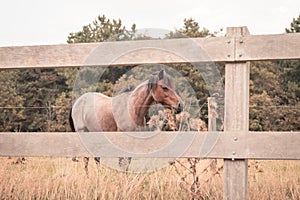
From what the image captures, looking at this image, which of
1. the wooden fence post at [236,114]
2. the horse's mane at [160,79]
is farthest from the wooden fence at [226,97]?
the horse's mane at [160,79]

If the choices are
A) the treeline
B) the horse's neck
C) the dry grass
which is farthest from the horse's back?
the treeline

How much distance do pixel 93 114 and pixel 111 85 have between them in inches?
407

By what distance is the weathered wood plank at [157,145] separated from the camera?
115 inches

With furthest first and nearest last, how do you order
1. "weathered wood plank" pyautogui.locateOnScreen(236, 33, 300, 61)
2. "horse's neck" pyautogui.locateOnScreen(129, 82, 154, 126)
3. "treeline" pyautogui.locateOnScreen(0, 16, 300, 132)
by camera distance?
1. "treeline" pyautogui.locateOnScreen(0, 16, 300, 132)
2. "horse's neck" pyautogui.locateOnScreen(129, 82, 154, 126)
3. "weathered wood plank" pyautogui.locateOnScreen(236, 33, 300, 61)

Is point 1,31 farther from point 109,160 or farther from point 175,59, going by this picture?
point 175,59

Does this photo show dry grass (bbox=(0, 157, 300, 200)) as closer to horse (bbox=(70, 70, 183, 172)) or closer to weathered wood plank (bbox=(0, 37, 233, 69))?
horse (bbox=(70, 70, 183, 172))

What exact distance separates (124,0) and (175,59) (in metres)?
15.7

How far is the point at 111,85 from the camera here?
17500mm

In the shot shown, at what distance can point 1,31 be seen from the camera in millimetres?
17172

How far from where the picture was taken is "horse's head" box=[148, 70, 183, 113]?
566 centimetres

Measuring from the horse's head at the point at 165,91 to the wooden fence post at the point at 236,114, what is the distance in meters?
2.65

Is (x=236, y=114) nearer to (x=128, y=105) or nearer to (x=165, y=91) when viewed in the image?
(x=165, y=91)

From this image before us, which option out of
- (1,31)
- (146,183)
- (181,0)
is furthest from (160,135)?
(181,0)

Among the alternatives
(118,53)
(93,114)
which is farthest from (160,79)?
(118,53)
